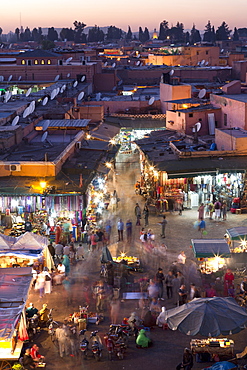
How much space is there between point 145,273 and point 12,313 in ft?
17.1

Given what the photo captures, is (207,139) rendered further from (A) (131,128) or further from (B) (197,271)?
(B) (197,271)

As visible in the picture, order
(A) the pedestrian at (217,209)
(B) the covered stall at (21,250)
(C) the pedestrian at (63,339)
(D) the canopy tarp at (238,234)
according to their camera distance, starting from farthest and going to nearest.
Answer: (A) the pedestrian at (217,209) < (D) the canopy tarp at (238,234) < (B) the covered stall at (21,250) < (C) the pedestrian at (63,339)

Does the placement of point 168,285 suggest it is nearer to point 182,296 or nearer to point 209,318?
point 182,296

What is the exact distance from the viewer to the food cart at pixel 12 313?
11047 mm

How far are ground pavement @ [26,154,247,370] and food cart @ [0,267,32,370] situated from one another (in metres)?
0.72

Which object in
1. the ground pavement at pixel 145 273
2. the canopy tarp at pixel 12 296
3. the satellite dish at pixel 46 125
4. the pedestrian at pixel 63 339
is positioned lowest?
the ground pavement at pixel 145 273

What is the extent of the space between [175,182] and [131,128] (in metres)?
9.64

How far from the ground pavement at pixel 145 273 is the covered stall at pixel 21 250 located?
801 millimetres

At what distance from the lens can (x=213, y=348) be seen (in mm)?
11438

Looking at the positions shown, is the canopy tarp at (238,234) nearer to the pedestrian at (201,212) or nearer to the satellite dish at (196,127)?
the pedestrian at (201,212)

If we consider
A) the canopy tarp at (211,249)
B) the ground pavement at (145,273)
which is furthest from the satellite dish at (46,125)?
the canopy tarp at (211,249)

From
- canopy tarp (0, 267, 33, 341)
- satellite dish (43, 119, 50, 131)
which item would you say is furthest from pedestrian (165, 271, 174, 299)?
satellite dish (43, 119, 50, 131)

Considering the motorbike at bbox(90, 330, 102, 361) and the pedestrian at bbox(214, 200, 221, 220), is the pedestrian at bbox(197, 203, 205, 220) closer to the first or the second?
the pedestrian at bbox(214, 200, 221, 220)

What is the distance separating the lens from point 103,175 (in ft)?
74.7
